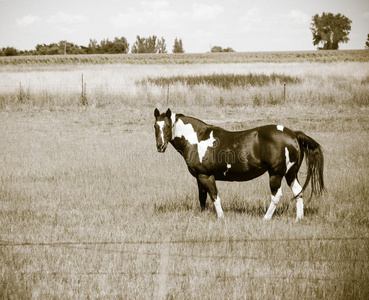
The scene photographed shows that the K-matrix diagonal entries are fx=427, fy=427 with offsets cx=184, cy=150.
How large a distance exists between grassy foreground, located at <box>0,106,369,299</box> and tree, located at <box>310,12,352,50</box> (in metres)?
77.1

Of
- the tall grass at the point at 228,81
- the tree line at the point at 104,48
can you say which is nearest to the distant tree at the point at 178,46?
the tree line at the point at 104,48

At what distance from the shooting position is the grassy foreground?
16.4 feet

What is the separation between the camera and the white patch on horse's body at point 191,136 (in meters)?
7.21

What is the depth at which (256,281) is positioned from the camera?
5.06 meters

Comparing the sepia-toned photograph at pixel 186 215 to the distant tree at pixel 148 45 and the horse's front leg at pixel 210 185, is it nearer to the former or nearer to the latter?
the horse's front leg at pixel 210 185

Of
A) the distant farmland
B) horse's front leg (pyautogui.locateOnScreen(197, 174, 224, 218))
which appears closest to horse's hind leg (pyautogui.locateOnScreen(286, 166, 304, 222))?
horse's front leg (pyautogui.locateOnScreen(197, 174, 224, 218))

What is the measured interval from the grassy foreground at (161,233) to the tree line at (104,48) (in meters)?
88.2

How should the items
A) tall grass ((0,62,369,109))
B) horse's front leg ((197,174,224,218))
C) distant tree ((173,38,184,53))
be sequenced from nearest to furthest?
horse's front leg ((197,174,224,218)), tall grass ((0,62,369,109)), distant tree ((173,38,184,53))

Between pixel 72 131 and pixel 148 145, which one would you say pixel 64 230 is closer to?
pixel 148 145

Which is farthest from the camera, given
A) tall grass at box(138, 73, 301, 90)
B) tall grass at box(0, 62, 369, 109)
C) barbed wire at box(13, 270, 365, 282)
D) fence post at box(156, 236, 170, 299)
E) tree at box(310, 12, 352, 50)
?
tree at box(310, 12, 352, 50)

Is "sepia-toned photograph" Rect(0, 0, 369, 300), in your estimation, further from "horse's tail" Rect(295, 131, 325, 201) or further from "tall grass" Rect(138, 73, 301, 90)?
"tall grass" Rect(138, 73, 301, 90)

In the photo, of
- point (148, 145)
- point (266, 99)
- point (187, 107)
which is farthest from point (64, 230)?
point (266, 99)

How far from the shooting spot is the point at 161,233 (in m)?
6.71

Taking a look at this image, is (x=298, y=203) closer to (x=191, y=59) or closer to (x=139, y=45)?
(x=191, y=59)
